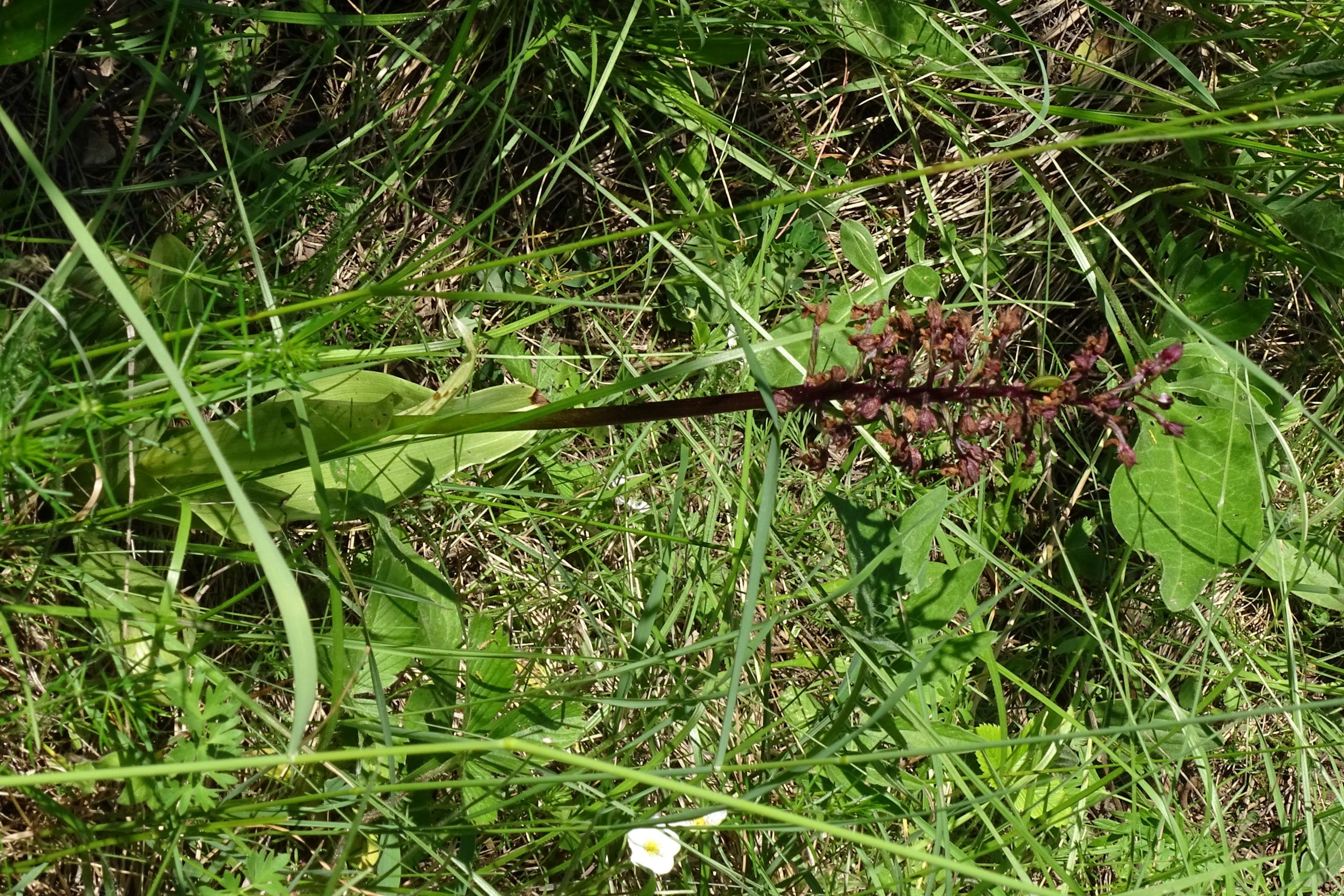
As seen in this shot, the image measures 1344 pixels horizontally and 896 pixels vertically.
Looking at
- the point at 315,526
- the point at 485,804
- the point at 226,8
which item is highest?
the point at 226,8

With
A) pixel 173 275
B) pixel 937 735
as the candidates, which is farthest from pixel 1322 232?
pixel 173 275

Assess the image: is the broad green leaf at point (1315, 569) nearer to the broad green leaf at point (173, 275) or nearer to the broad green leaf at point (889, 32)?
the broad green leaf at point (889, 32)

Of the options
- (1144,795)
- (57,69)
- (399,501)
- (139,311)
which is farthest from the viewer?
(1144,795)

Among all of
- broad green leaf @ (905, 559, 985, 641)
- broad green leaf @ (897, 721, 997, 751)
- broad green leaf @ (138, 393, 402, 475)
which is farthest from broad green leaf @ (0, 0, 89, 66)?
broad green leaf @ (897, 721, 997, 751)

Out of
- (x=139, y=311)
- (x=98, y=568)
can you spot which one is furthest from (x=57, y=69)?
(x=139, y=311)

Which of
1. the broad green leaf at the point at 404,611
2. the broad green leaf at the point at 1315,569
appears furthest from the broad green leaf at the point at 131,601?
the broad green leaf at the point at 1315,569

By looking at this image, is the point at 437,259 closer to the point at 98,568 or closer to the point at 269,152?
the point at 269,152
